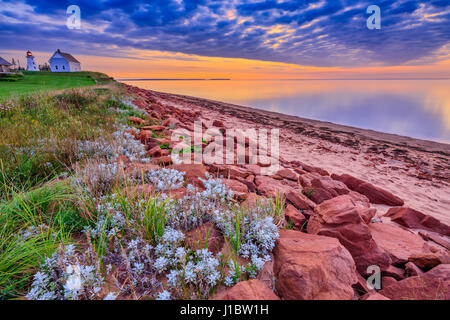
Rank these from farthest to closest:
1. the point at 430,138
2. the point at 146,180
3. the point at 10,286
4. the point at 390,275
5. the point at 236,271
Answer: the point at 430,138 < the point at 146,180 < the point at 390,275 < the point at 236,271 < the point at 10,286

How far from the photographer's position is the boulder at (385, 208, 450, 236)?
13.9 feet

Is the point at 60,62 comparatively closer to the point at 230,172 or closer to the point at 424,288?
the point at 230,172

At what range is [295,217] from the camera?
11.1 ft

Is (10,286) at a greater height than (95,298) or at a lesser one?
greater

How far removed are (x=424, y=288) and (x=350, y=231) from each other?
90cm

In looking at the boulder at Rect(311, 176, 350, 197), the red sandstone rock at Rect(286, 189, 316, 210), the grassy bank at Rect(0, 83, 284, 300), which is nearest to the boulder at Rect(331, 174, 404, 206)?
the boulder at Rect(311, 176, 350, 197)

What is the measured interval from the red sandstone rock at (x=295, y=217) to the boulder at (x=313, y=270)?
778 mm

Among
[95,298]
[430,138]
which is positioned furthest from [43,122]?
[430,138]

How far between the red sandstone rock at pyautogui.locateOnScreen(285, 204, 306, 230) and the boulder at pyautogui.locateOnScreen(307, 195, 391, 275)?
0.13 m

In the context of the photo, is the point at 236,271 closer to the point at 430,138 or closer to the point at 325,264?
the point at 325,264

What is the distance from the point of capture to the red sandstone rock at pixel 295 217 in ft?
10.8


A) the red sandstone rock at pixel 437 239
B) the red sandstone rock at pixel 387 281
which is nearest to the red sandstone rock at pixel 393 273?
the red sandstone rock at pixel 387 281
